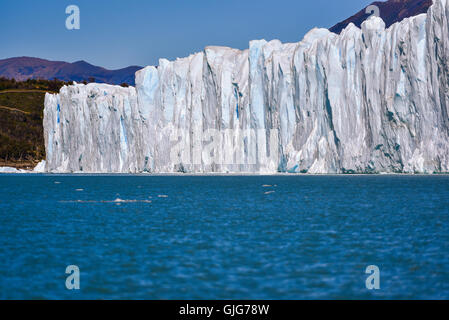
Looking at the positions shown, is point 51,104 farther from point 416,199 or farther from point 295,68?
point 416,199

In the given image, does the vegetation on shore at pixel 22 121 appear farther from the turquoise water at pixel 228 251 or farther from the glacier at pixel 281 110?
the turquoise water at pixel 228 251

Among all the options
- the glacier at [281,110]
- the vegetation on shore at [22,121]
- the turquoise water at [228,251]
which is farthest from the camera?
the vegetation on shore at [22,121]

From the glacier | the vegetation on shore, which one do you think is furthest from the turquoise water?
the vegetation on shore

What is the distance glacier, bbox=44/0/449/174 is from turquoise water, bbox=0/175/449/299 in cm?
2809

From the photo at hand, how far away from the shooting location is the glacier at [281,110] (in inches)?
2447

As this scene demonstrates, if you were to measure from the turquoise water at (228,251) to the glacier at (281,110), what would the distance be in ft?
92.1

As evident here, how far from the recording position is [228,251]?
20.1 meters

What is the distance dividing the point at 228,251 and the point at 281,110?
56426 millimetres

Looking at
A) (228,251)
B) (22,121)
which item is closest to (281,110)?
(228,251)

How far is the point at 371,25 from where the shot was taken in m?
67.9

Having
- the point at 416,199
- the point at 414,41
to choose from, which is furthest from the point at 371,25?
the point at 416,199

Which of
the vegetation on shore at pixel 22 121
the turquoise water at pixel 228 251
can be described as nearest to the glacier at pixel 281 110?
the turquoise water at pixel 228 251

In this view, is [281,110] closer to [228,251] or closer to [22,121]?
[228,251]
